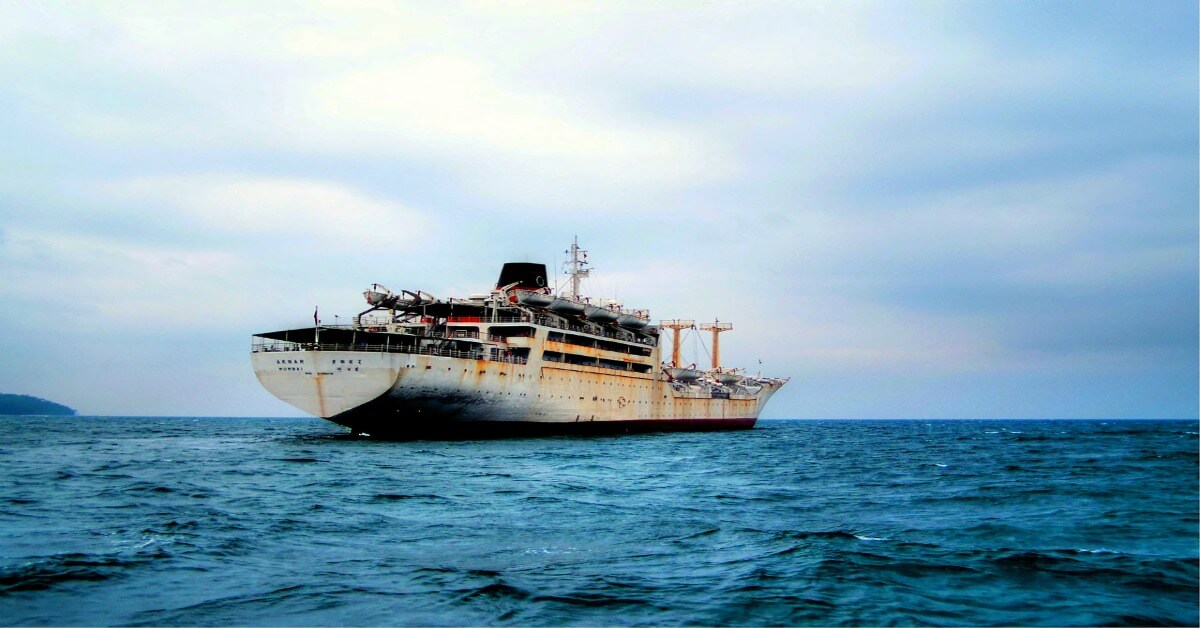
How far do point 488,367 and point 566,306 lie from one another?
530 inches

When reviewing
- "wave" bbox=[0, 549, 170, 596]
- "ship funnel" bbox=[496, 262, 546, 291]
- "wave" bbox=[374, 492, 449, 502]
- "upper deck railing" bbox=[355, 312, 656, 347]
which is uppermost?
"ship funnel" bbox=[496, 262, 546, 291]

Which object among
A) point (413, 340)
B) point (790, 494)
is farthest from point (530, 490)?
point (413, 340)

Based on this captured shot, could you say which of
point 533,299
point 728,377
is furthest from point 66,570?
point 728,377

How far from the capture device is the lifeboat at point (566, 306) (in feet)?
210

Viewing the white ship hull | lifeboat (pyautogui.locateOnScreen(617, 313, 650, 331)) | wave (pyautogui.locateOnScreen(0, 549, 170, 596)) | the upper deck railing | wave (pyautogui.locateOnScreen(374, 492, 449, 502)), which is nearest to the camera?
wave (pyautogui.locateOnScreen(0, 549, 170, 596))

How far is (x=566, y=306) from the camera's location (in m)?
65.2

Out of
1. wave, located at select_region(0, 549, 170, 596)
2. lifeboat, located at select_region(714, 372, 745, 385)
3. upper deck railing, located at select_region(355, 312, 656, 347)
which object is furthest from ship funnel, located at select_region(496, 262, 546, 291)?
wave, located at select_region(0, 549, 170, 596)

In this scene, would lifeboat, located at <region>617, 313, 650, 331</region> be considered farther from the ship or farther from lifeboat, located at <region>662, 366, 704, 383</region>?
lifeboat, located at <region>662, 366, 704, 383</region>

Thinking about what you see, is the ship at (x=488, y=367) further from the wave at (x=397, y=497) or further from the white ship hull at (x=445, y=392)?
the wave at (x=397, y=497)

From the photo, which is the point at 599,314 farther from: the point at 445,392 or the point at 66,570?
the point at 66,570

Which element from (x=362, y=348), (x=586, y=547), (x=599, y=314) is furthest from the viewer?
(x=599, y=314)

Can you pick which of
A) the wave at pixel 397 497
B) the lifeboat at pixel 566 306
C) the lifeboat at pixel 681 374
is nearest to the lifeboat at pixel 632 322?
the lifeboat at pixel 566 306

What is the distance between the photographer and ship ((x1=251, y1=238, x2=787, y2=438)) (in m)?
47.8

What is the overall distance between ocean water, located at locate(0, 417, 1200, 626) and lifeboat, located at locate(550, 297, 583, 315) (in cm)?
3229
